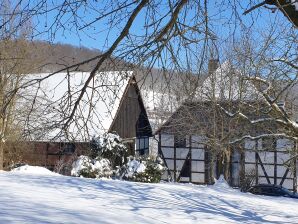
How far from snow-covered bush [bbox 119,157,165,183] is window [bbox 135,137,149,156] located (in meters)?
10.4

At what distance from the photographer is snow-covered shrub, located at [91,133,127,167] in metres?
15.6

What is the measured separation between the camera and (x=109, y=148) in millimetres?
15992

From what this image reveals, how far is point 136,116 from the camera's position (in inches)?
1019

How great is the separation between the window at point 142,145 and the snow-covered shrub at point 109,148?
9333 mm

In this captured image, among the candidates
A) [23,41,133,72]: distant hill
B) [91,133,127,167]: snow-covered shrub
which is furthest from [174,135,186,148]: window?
[23,41,133,72]: distant hill

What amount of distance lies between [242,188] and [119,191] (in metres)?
15.8

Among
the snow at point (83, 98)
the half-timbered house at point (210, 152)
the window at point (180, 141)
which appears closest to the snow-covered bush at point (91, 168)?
the half-timbered house at point (210, 152)

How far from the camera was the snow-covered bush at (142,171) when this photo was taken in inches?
588

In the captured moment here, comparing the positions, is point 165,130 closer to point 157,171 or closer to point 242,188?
point 242,188

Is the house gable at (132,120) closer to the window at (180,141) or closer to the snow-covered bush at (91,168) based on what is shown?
the window at (180,141)

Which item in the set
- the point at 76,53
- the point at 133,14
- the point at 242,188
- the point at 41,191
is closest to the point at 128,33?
the point at 133,14

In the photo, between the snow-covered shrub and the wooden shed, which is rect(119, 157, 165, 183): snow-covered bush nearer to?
the snow-covered shrub

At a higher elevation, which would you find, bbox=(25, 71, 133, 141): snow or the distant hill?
the distant hill

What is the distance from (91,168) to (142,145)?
1287 cm
